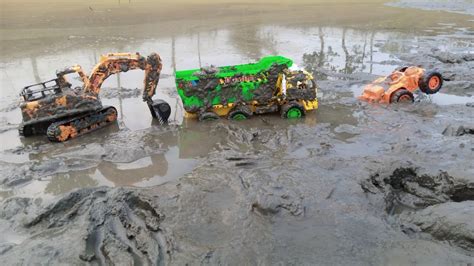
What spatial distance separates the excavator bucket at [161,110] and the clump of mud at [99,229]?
144 inches

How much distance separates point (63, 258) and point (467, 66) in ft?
47.5

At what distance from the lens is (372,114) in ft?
33.4

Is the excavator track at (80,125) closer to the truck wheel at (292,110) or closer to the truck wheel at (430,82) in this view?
the truck wheel at (292,110)

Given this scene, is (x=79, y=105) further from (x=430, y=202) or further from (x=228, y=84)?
(x=430, y=202)

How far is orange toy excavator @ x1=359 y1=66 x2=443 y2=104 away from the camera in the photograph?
34.6 feet

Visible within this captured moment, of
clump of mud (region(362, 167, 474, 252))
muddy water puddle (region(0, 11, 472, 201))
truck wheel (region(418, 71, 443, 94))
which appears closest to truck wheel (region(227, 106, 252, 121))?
muddy water puddle (region(0, 11, 472, 201))

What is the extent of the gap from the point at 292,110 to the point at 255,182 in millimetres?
3910

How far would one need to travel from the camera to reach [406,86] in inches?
425

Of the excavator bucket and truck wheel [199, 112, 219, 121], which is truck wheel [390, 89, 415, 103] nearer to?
truck wheel [199, 112, 219, 121]

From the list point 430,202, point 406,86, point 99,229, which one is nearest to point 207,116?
point 99,229

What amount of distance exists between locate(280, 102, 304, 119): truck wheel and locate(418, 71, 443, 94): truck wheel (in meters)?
3.40

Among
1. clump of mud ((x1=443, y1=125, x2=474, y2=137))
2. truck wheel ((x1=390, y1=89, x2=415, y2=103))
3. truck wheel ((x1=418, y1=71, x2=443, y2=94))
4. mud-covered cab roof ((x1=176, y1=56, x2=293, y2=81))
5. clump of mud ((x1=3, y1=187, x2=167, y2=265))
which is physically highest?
mud-covered cab roof ((x1=176, y1=56, x2=293, y2=81))

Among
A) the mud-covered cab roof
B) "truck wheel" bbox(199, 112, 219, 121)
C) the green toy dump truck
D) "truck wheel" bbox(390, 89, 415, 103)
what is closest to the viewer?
the mud-covered cab roof

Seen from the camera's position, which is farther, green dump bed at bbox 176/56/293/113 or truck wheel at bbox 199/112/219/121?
truck wheel at bbox 199/112/219/121
